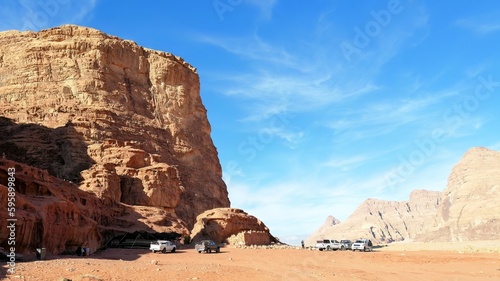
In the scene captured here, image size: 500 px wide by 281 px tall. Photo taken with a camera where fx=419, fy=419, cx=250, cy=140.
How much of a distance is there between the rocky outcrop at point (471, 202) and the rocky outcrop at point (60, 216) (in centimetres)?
10268

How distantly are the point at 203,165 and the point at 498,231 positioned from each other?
86219 mm

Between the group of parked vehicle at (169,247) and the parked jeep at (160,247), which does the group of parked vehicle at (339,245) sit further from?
the parked jeep at (160,247)

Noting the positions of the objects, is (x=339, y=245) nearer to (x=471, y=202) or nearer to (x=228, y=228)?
(x=228, y=228)

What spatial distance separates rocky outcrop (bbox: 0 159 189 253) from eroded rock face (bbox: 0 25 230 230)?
4.33m

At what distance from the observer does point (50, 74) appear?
243ft

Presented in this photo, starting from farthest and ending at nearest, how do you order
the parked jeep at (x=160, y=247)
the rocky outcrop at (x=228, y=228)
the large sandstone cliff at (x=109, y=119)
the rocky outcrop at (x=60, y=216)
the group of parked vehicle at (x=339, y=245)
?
the large sandstone cliff at (x=109, y=119)
the rocky outcrop at (x=228, y=228)
the group of parked vehicle at (x=339, y=245)
the parked jeep at (x=160, y=247)
the rocky outcrop at (x=60, y=216)

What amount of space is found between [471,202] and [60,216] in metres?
141

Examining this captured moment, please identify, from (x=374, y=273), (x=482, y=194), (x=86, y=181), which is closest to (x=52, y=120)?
(x=86, y=181)

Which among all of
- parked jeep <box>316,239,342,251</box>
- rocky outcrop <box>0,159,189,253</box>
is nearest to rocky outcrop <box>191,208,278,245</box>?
rocky outcrop <box>0,159,189,253</box>

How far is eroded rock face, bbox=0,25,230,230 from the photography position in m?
57.5

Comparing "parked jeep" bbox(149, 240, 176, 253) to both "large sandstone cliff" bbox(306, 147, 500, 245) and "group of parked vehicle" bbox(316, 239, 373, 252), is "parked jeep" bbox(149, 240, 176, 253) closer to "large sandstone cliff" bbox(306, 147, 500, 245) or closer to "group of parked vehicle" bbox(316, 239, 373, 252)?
"group of parked vehicle" bbox(316, 239, 373, 252)

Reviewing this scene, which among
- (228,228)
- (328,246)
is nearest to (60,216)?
(228,228)

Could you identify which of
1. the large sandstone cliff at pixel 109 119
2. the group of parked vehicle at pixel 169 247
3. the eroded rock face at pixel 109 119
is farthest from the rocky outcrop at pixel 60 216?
the group of parked vehicle at pixel 169 247

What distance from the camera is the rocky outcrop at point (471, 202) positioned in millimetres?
124000
